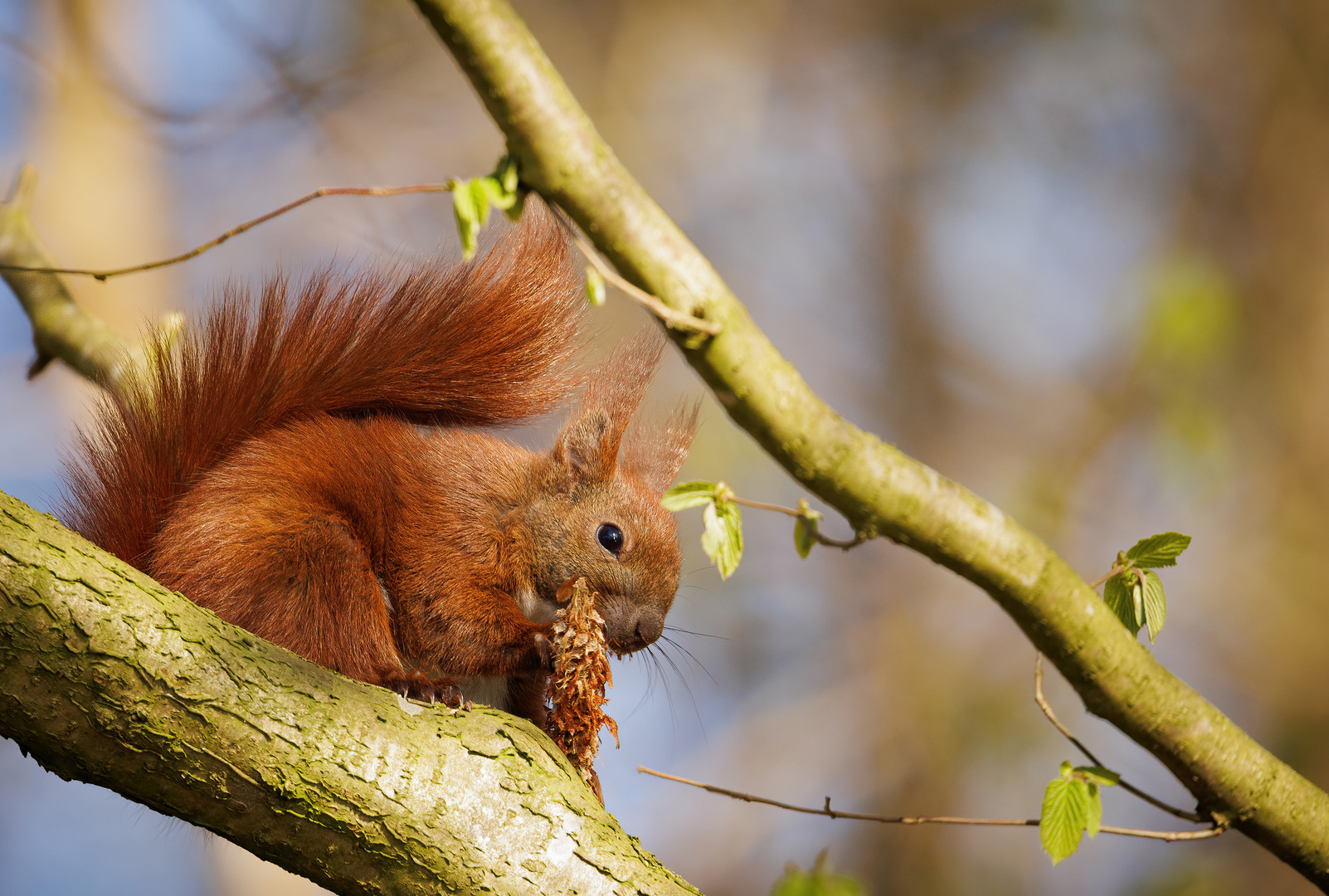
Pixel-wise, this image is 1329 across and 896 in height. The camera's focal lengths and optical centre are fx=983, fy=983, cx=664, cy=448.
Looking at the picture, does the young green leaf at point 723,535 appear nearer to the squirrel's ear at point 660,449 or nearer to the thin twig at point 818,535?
the thin twig at point 818,535

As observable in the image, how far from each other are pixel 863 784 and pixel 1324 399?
7.25 feet

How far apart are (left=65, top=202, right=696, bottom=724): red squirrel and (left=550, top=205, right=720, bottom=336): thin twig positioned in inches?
27.6

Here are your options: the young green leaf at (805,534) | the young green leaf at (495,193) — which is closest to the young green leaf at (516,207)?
the young green leaf at (495,193)

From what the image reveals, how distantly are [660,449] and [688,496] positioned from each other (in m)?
0.99

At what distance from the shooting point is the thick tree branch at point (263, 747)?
1030 millimetres

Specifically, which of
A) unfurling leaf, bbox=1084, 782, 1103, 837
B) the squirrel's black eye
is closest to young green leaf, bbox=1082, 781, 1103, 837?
unfurling leaf, bbox=1084, 782, 1103, 837

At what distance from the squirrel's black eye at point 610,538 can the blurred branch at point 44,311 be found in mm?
1074

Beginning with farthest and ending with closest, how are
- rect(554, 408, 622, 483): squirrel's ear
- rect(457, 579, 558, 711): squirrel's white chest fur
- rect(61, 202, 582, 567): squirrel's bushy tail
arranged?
rect(554, 408, 622, 483): squirrel's ear < rect(457, 579, 558, 711): squirrel's white chest fur < rect(61, 202, 582, 567): squirrel's bushy tail

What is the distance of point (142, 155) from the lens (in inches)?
156

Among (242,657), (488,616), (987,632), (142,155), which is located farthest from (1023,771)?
(142,155)

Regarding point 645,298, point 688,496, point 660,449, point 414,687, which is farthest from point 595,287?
point 660,449

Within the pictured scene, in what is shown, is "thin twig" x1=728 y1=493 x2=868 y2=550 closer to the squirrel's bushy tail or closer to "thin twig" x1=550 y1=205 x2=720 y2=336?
"thin twig" x1=550 y1=205 x2=720 y2=336

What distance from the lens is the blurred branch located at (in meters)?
2.07

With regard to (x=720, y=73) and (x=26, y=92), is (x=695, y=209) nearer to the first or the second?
(x=720, y=73)
